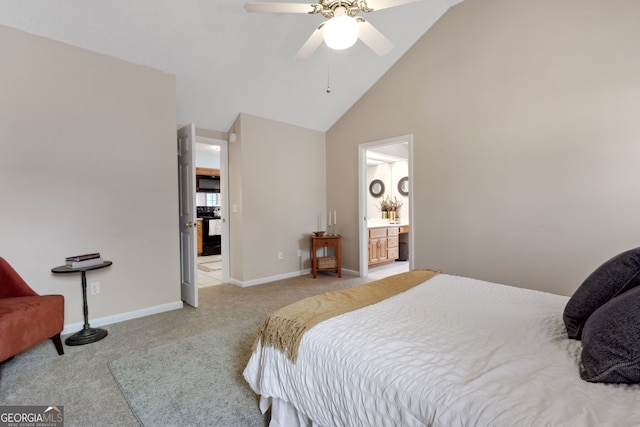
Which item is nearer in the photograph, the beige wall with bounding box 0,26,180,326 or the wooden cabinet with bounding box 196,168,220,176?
the beige wall with bounding box 0,26,180,326

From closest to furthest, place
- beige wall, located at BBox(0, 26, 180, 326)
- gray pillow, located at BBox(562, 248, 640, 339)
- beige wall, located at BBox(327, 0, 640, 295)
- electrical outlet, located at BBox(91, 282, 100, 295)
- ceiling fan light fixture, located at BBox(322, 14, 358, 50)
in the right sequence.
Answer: gray pillow, located at BBox(562, 248, 640, 339)
ceiling fan light fixture, located at BBox(322, 14, 358, 50)
beige wall, located at BBox(0, 26, 180, 326)
beige wall, located at BBox(327, 0, 640, 295)
electrical outlet, located at BBox(91, 282, 100, 295)

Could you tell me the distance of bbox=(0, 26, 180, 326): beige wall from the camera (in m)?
2.50

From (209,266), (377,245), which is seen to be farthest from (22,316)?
(377,245)

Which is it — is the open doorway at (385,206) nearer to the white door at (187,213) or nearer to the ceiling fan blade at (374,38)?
the ceiling fan blade at (374,38)

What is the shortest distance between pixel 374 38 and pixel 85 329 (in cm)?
336

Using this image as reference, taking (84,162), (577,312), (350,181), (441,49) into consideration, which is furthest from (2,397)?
(441,49)

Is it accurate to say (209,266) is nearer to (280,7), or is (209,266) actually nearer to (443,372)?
(280,7)

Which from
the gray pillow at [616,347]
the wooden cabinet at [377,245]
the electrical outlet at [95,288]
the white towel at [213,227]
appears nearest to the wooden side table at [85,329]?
the electrical outlet at [95,288]

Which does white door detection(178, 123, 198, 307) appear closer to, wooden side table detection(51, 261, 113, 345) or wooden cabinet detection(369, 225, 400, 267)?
wooden side table detection(51, 261, 113, 345)

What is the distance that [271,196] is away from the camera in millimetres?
4488

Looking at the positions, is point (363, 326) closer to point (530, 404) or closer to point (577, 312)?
point (530, 404)

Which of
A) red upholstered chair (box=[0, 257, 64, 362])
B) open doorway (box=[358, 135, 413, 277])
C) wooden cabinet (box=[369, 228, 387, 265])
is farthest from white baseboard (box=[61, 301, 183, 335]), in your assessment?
wooden cabinet (box=[369, 228, 387, 265])

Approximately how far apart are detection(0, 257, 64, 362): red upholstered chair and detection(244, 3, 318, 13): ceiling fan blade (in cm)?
247

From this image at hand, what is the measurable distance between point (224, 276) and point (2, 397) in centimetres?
273
